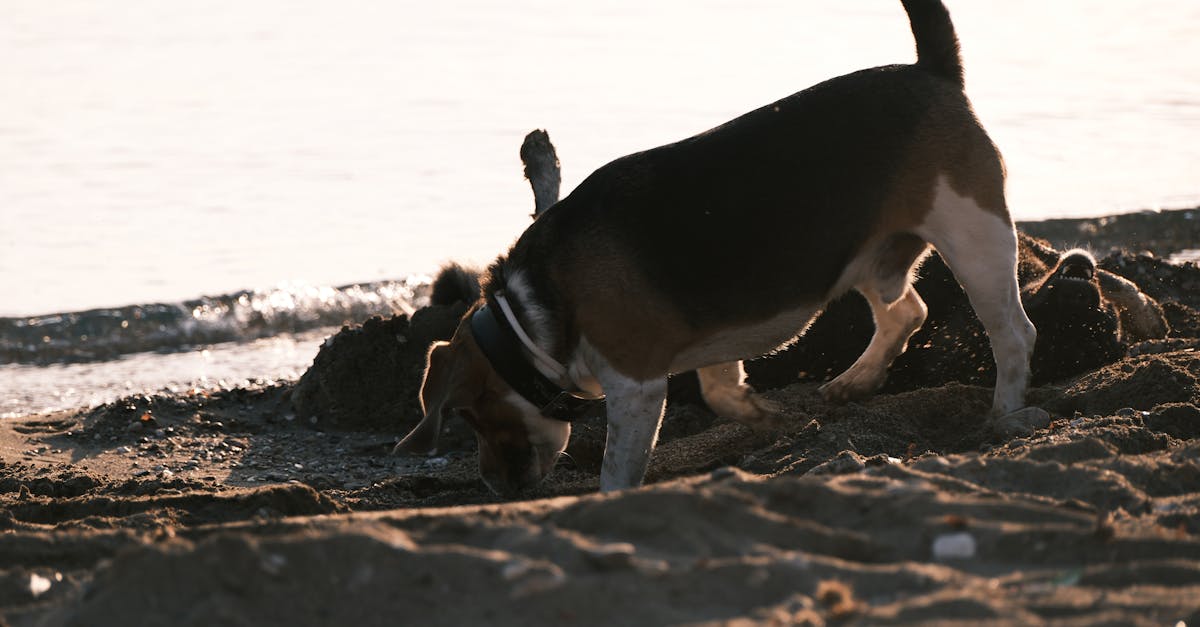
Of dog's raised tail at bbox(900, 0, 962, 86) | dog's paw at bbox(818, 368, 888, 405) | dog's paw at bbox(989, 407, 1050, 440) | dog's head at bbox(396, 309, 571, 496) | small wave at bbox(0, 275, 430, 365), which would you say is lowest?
dog's paw at bbox(989, 407, 1050, 440)

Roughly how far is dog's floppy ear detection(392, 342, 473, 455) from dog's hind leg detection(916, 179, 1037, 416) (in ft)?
6.38

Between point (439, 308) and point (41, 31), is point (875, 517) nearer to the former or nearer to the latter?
point (439, 308)

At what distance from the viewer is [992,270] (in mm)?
6008

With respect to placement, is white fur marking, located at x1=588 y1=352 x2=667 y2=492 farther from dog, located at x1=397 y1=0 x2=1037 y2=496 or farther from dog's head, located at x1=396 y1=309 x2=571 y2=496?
dog's head, located at x1=396 y1=309 x2=571 y2=496

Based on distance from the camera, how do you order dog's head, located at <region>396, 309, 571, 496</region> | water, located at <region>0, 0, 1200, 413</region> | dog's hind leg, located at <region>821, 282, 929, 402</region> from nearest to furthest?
1. dog's head, located at <region>396, 309, 571, 496</region>
2. dog's hind leg, located at <region>821, 282, 929, 402</region>
3. water, located at <region>0, 0, 1200, 413</region>

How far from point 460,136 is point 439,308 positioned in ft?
21.5

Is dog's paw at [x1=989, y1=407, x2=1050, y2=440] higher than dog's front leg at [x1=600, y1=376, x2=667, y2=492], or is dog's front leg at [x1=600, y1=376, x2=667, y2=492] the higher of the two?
dog's front leg at [x1=600, y1=376, x2=667, y2=492]

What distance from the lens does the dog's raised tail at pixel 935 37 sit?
612 cm

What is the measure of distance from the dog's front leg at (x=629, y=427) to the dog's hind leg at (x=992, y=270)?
134 centimetres

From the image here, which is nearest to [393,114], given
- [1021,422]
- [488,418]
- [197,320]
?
[197,320]

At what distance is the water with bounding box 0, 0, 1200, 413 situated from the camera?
10.8 m

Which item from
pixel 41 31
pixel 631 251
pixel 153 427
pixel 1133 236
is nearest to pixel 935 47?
pixel 631 251

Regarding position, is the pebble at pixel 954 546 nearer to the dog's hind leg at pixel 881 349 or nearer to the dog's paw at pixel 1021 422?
the dog's paw at pixel 1021 422

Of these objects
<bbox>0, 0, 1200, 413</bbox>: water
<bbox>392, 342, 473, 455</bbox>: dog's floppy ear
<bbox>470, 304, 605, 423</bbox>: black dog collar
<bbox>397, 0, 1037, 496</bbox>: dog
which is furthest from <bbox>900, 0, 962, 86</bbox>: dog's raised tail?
<bbox>0, 0, 1200, 413</bbox>: water
